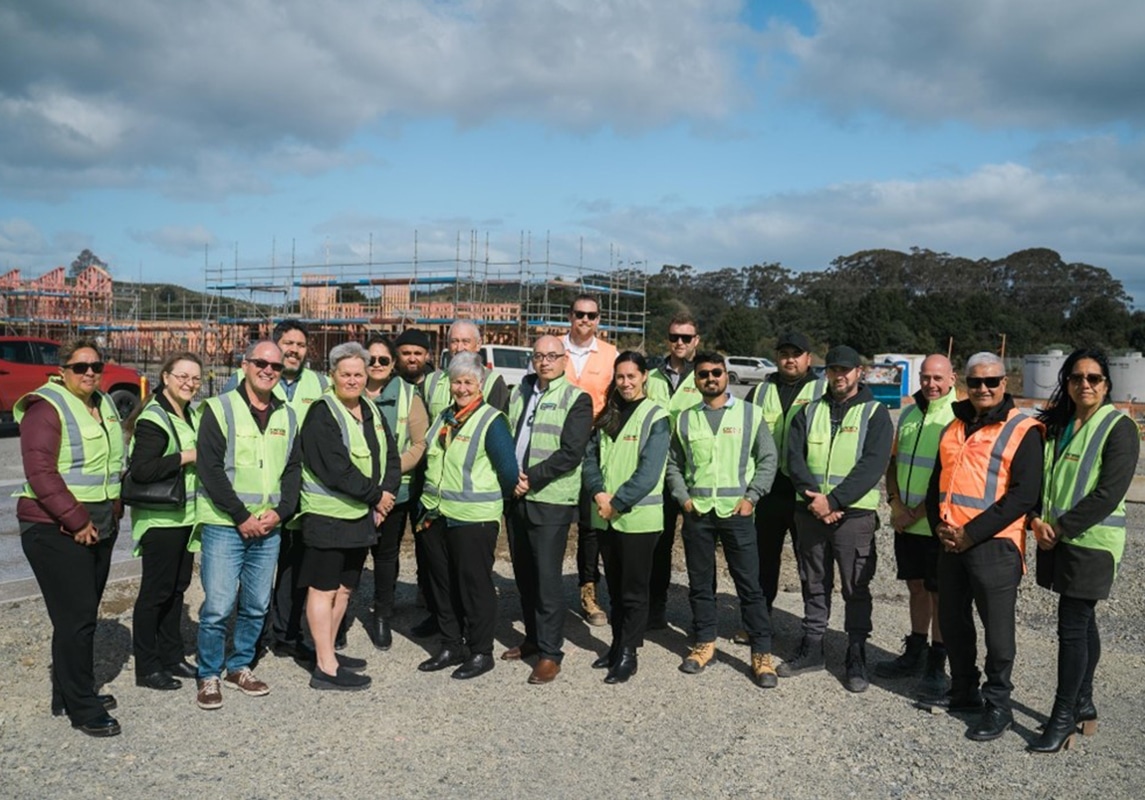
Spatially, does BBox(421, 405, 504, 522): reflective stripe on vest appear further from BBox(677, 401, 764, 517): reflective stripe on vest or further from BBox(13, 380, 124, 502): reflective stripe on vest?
BBox(13, 380, 124, 502): reflective stripe on vest

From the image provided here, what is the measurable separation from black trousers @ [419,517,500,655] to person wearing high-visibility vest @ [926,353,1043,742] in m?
2.45

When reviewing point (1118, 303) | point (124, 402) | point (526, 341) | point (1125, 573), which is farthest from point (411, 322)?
point (1118, 303)

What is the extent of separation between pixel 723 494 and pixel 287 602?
269 cm

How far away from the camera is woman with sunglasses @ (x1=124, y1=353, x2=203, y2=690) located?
4.72m

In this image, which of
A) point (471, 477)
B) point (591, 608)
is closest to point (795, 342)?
point (471, 477)

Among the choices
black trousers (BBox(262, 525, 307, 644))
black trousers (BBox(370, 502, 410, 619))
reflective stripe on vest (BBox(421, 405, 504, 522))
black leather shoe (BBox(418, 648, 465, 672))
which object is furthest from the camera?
black trousers (BBox(370, 502, 410, 619))

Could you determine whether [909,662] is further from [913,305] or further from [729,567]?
[913,305]

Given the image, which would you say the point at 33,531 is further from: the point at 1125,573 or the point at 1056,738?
the point at 1125,573

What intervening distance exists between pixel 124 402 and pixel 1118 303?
74290mm

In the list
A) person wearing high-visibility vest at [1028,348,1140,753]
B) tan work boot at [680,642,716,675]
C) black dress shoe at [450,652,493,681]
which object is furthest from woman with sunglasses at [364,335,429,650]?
person wearing high-visibility vest at [1028,348,1140,753]

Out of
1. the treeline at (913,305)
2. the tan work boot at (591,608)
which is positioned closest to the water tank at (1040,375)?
the treeline at (913,305)

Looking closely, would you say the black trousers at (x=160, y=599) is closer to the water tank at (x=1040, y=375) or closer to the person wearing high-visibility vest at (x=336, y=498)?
the person wearing high-visibility vest at (x=336, y=498)

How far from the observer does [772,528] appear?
5.89 m

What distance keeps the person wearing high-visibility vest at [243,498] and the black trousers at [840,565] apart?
2888 millimetres
